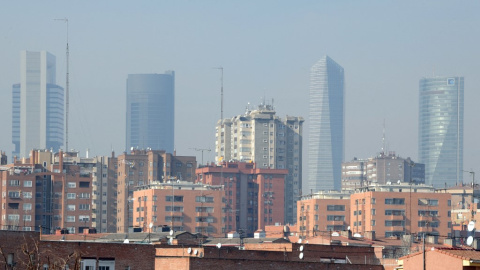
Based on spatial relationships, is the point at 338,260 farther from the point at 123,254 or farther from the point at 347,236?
the point at 347,236

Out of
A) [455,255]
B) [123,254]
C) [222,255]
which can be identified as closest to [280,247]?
[222,255]

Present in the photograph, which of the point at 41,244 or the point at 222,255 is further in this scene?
the point at 222,255

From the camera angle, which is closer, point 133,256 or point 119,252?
point 119,252

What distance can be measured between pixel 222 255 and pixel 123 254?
62.1ft

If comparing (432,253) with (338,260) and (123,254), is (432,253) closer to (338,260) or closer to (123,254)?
(123,254)

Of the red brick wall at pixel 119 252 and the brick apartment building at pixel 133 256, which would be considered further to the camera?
the red brick wall at pixel 119 252

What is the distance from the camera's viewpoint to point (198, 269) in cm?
7325

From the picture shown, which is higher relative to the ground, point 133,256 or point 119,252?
point 119,252

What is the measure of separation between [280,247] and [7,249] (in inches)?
1524

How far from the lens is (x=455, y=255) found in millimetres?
62156

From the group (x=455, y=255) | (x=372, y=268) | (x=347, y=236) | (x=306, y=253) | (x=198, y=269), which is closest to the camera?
(x=455, y=255)

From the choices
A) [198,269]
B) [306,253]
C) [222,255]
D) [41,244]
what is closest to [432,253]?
[198,269]

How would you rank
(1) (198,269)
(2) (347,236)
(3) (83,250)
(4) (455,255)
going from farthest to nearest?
1. (2) (347,236)
2. (1) (198,269)
3. (3) (83,250)
4. (4) (455,255)

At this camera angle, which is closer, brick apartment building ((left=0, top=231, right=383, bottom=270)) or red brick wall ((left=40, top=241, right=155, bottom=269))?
brick apartment building ((left=0, top=231, right=383, bottom=270))
